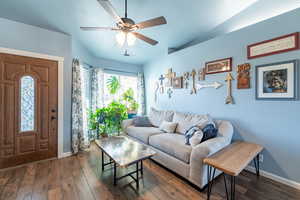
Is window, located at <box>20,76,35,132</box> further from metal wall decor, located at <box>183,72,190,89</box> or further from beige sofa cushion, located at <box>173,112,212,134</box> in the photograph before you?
metal wall decor, located at <box>183,72,190,89</box>

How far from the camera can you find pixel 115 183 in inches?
76.4

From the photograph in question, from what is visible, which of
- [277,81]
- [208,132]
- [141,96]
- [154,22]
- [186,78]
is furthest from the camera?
[141,96]

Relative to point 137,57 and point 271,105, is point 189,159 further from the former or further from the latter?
point 137,57

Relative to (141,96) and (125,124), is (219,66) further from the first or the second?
(141,96)

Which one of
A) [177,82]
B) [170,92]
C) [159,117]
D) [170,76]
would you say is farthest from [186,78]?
[159,117]

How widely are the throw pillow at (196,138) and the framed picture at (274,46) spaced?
1.63 meters

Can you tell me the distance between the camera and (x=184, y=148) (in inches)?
81.4

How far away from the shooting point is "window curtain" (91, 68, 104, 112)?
13.0ft

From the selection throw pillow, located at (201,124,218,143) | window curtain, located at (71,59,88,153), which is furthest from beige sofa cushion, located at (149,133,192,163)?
window curtain, located at (71,59,88,153)

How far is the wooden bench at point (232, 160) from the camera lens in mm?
1466

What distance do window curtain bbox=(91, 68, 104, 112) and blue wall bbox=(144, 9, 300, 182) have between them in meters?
2.72

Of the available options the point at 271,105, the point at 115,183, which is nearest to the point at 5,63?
the point at 115,183

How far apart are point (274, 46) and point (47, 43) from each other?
4.16 meters

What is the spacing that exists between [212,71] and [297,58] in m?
1.23
